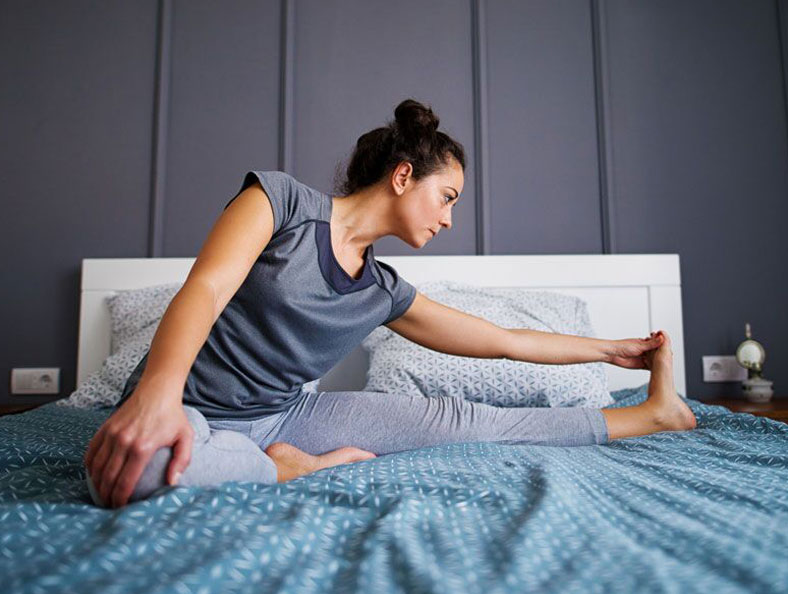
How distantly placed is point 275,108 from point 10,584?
2327 millimetres

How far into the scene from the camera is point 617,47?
8.56 ft

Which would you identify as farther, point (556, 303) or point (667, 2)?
point (667, 2)

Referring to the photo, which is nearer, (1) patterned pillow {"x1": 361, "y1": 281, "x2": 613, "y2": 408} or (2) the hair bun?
(2) the hair bun

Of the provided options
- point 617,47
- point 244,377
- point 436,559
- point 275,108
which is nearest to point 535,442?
point 244,377

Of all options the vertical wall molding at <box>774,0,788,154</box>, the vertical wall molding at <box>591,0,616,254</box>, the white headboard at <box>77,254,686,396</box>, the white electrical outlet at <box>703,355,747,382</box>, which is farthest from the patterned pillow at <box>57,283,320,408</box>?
the vertical wall molding at <box>774,0,788,154</box>

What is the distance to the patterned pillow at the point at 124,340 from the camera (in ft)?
6.08

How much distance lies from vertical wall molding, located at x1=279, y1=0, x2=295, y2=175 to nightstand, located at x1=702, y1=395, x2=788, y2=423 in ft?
6.34

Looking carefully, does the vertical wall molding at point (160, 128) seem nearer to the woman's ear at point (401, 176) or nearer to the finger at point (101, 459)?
the woman's ear at point (401, 176)

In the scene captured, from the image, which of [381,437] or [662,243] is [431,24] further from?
[381,437]

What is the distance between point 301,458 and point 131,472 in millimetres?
430

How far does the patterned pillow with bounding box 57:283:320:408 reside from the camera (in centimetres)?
185

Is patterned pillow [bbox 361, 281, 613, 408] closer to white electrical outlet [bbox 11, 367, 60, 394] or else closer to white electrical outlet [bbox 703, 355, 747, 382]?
white electrical outlet [bbox 703, 355, 747, 382]

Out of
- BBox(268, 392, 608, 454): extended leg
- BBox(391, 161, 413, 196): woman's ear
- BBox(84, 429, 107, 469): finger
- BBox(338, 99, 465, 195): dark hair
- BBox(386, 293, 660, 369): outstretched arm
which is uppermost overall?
BBox(338, 99, 465, 195): dark hair

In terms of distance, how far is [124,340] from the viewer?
7.05 feet
